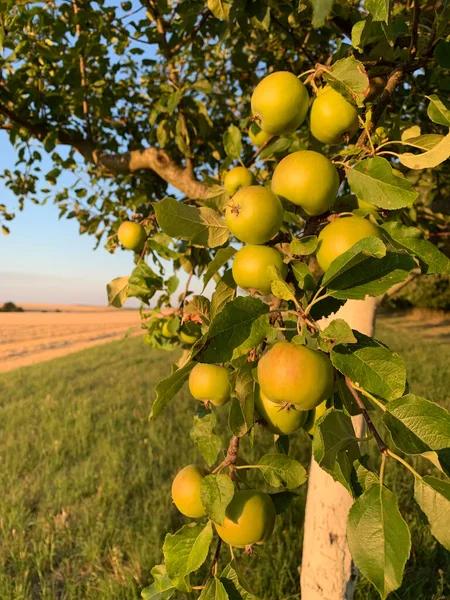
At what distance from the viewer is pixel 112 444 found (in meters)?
6.01

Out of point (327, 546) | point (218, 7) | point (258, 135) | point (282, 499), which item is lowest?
point (327, 546)

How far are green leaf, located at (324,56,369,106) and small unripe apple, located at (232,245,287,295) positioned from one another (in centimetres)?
39

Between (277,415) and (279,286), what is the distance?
11.5 inches

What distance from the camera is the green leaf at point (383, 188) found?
3.00ft

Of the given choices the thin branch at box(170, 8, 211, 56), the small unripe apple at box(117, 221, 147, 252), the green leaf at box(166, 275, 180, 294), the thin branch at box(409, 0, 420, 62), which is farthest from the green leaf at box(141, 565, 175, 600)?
the thin branch at box(170, 8, 211, 56)

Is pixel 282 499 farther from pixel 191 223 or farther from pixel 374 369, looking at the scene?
pixel 191 223

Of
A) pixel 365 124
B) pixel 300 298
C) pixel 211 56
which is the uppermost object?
pixel 211 56

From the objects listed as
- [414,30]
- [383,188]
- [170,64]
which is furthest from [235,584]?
[170,64]

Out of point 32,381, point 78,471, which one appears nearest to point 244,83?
point 78,471

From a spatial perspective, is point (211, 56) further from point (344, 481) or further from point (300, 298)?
point (344, 481)

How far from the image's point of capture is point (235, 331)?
84 centimetres

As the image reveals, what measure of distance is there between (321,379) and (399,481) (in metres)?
4.55

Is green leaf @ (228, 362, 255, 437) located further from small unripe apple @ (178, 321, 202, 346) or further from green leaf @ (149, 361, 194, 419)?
small unripe apple @ (178, 321, 202, 346)

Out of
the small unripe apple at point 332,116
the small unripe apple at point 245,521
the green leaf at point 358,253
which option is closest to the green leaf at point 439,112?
the small unripe apple at point 332,116
